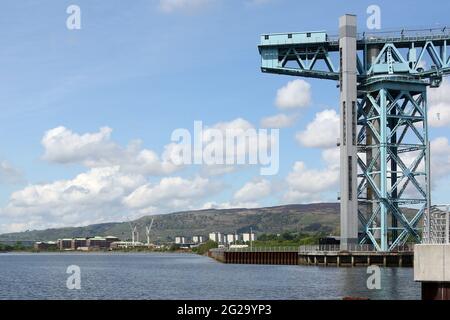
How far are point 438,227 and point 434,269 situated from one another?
3.72 meters

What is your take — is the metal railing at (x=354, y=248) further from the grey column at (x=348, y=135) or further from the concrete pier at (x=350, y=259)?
the concrete pier at (x=350, y=259)

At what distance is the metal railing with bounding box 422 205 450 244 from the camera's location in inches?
967

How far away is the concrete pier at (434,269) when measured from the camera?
2173cm

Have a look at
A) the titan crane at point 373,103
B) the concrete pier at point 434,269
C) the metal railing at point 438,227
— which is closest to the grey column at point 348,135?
the titan crane at point 373,103

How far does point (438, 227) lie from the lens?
2548 cm

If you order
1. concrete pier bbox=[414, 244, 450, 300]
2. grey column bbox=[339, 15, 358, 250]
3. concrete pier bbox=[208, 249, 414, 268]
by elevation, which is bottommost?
concrete pier bbox=[208, 249, 414, 268]

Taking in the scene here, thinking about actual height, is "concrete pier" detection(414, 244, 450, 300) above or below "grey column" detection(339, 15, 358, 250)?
below

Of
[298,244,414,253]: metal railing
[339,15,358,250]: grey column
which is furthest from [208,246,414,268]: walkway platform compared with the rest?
[339,15,358,250]: grey column

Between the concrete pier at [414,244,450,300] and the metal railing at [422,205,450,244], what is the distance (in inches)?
91.4

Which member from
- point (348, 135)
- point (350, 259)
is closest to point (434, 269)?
point (348, 135)

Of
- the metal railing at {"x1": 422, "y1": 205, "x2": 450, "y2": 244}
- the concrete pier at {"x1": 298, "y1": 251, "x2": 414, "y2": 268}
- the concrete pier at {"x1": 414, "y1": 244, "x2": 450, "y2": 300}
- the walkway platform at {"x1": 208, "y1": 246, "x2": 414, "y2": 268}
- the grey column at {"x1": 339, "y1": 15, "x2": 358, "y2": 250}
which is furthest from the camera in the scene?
the walkway platform at {"x1": 208, "y1": 246, "x2": 414, "y2": 268}

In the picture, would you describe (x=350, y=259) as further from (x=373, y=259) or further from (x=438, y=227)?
(x=438, y=227)

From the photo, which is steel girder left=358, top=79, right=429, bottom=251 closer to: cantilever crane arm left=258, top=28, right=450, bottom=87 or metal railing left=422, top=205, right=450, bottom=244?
cantilever crane arm left=258, top=28, right=450, bottom=87
